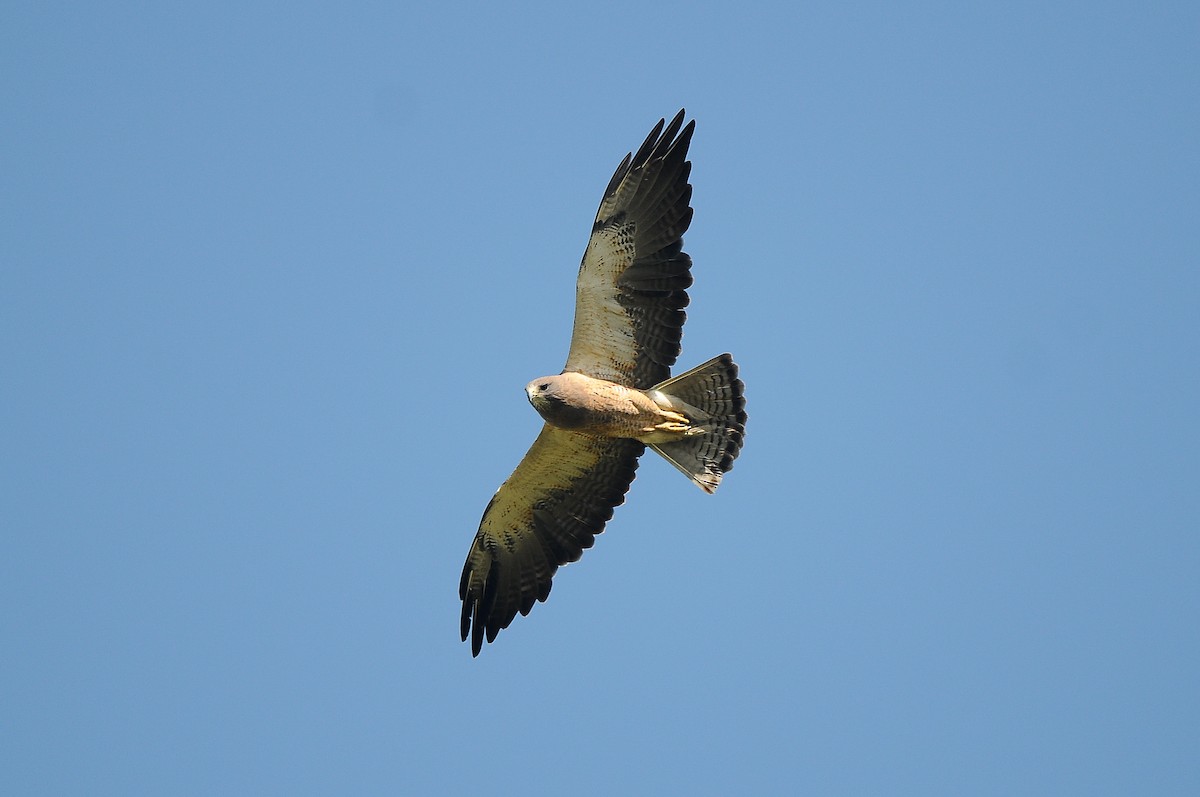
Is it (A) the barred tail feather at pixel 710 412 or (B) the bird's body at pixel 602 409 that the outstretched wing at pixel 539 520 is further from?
(A) the barred tail feather at pixel 710 412

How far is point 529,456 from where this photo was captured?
492 inches

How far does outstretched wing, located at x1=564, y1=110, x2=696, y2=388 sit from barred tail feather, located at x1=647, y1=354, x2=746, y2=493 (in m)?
0.23

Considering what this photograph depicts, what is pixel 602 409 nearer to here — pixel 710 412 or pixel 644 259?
pixel 710 412

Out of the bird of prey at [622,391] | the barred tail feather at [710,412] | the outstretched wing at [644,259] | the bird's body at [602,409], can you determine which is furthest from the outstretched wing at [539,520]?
the outstretched wing at [644,259]

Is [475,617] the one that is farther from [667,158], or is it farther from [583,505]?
[667,158]

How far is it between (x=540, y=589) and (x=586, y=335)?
2526mm

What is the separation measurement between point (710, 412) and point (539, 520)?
1961 mm

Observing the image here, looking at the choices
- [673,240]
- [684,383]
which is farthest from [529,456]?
[673,240]

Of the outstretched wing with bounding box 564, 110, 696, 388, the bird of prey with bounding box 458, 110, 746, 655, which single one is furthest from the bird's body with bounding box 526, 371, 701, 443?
the outstretched wing with bounding box 564, 110, 696, 388

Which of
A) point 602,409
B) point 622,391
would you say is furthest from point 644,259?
point 602,409

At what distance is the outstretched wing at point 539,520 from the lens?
41.3 feet

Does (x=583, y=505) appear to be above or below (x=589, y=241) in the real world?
below

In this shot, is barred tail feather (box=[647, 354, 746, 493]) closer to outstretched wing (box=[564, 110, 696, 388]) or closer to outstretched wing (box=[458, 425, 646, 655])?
outstretched wing (box=[564, 110, 696, 388])

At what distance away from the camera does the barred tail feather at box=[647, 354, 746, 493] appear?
12.2 meters
